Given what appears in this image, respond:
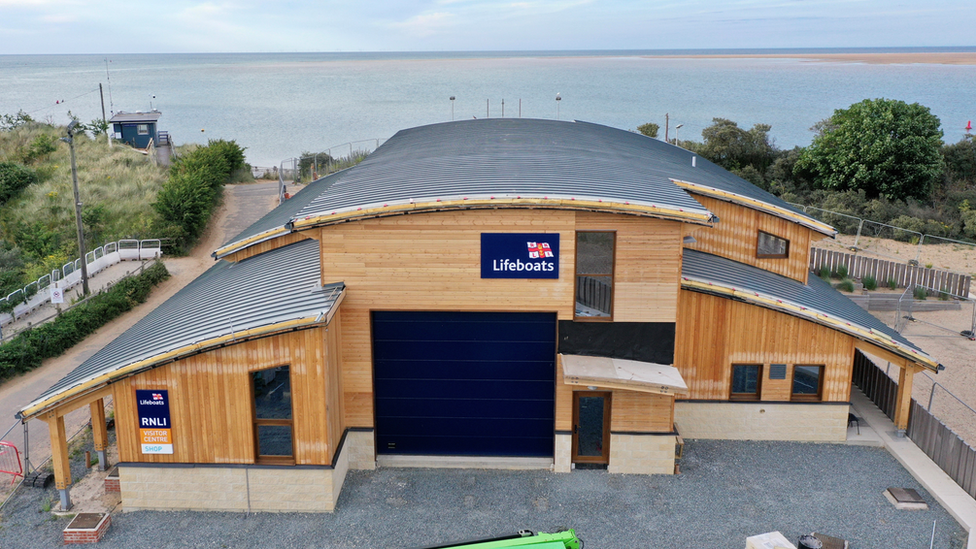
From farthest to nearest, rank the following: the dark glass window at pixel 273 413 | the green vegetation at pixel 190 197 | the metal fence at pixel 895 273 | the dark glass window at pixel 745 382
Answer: the green vegetation at pixel 190 197 → the metal fence at pixel 895 273 → the dark glass window at pixel 745 382 → the dark glass window at pixel 273 413

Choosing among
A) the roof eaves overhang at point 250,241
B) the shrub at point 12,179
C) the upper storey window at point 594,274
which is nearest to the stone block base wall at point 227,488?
the upper storey window at point 594,274

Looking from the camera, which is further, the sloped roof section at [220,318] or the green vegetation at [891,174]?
the green vegetation at [891,174]

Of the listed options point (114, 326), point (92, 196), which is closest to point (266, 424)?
point (114, 326)

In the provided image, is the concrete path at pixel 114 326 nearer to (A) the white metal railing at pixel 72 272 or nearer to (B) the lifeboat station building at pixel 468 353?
(A) the white metal railing at pixel 72 272

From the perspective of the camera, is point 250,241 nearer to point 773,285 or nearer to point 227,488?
point 227,488

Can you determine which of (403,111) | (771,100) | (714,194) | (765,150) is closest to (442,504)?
(714,194)

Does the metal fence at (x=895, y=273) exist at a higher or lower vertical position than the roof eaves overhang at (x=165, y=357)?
lower

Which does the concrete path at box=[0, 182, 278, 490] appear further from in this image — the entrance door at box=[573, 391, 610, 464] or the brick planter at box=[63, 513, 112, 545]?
the entrance door at box=[573, 391, 610, 464]

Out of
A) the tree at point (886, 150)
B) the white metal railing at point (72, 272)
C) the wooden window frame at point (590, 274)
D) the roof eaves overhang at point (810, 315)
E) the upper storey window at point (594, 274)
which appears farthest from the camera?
the tree at point (886, 150)
